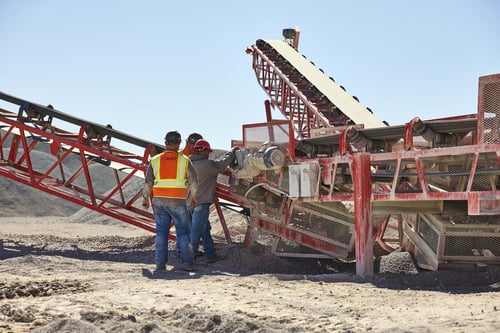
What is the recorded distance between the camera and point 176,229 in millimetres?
9180

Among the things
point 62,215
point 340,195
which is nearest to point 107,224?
point 62,215

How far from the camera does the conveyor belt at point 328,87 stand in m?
16.5

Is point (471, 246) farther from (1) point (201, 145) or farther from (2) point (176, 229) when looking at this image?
(1) point (201, 145)

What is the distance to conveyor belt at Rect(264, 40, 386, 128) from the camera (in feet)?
54.2

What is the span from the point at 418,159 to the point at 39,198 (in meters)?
22.7

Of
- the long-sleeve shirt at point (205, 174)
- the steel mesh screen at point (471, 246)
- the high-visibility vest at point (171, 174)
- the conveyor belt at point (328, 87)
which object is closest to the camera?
the steel mesh screen at point (471, 246)

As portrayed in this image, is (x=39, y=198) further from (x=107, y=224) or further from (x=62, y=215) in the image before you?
(x=107, y=224)

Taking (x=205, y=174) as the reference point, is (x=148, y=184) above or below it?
below

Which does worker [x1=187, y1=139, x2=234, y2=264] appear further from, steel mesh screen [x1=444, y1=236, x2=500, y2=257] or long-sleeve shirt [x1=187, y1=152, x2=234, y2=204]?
steel mesh screen [x1=444, y1=236, x2=500, y2=257]

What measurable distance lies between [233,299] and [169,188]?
9.48 ft

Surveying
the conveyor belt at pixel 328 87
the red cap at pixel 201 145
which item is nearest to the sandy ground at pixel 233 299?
the red cap at pixel 201 145

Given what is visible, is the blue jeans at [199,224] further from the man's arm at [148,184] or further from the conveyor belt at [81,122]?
the conveyor belt at [81,122]

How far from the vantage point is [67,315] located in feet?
18.6

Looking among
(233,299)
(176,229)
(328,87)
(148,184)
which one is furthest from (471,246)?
(328,87)
